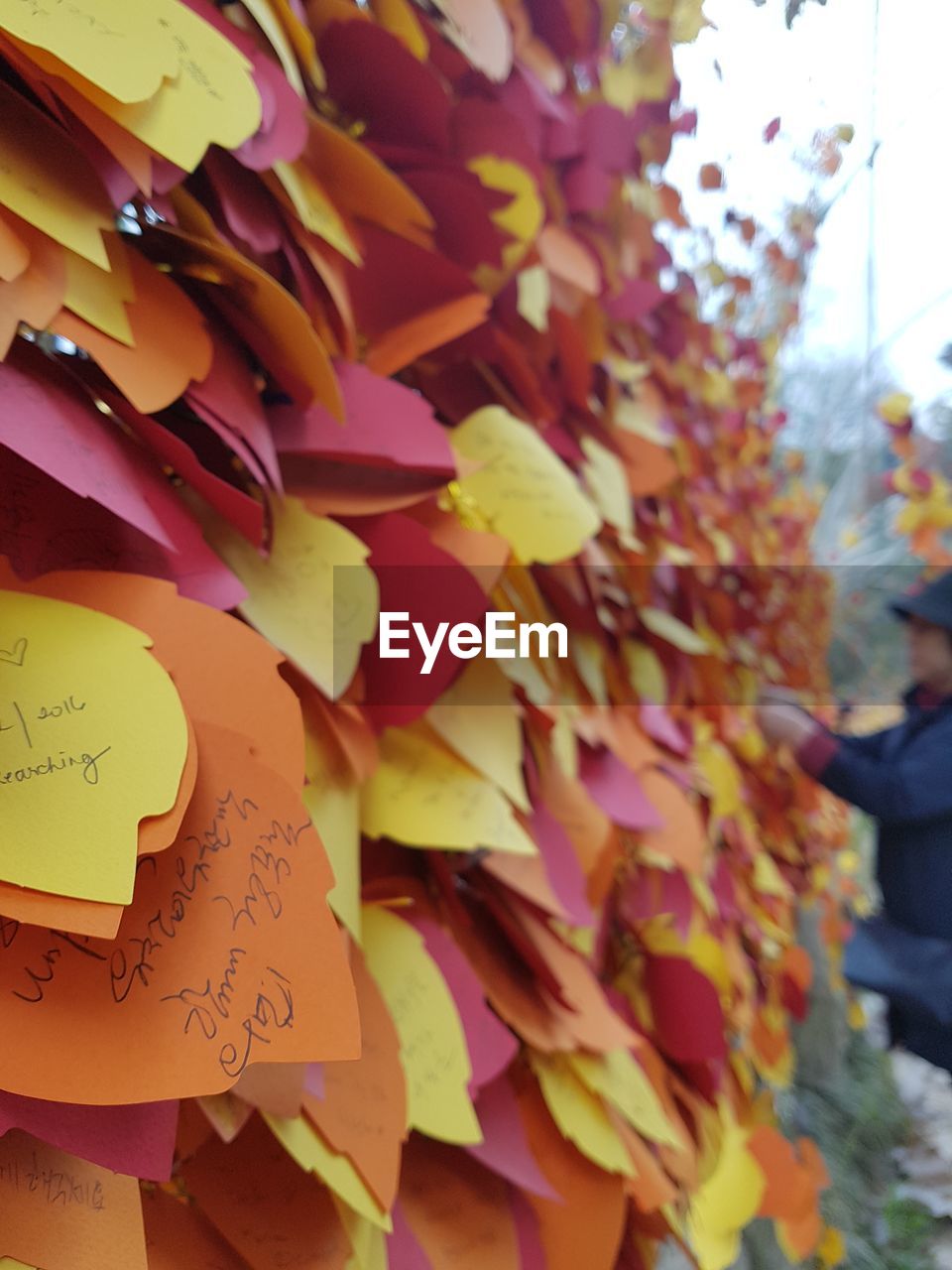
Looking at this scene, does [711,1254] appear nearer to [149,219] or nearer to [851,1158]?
[149,219]

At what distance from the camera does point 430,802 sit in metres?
0.29

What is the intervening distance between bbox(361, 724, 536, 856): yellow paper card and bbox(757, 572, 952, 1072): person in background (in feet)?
2.77

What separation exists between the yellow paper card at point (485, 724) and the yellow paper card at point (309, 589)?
0.07 meters

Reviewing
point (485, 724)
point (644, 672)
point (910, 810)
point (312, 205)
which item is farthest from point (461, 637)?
point (910, 810)

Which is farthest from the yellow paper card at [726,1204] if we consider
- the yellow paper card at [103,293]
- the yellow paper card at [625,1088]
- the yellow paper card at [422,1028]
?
the yellow paper card at [103,293]

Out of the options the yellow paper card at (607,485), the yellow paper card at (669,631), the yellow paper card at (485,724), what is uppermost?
the yellow paper card at (607,485)

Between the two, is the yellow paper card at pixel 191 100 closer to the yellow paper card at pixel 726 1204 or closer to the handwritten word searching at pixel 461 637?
the handwritten word searching at pixel 461 637

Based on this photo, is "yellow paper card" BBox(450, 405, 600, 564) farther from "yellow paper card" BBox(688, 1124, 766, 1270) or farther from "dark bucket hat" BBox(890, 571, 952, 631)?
"dark bucket hat" BBox(890, 571, 952, 631)

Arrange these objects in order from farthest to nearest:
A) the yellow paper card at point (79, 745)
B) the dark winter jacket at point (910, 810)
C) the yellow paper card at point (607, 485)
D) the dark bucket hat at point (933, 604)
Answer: the dark bucket hat at point (933, 604), the dark winter jacket at point (910, 810), the yellow paper card at point (607, 485), the yellow paper card at point (79, 745)

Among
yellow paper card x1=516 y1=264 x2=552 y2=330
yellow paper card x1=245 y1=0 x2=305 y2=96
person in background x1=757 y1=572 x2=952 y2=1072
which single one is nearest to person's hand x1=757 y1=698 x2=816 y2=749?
person in background x1=757 y1=572 x2=952 y2=1072

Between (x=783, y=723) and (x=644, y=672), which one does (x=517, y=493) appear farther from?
(x=783, y=723)

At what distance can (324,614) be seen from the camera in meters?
0.25

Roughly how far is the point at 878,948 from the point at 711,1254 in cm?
70

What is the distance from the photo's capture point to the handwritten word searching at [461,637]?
0.96 feet
